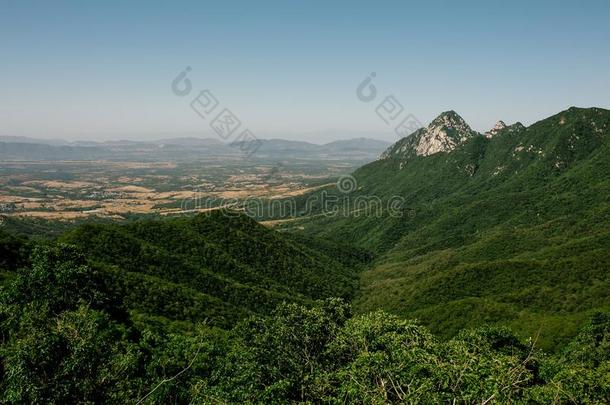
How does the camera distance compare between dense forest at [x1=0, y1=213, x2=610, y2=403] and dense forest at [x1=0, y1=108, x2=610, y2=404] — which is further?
dense forest at [x1=0, y1=108, x2=610, y2=404]

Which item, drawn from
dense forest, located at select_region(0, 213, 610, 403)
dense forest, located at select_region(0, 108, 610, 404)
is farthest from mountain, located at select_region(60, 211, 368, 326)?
dense forest, located at select_region(0, 213, 610, 403)

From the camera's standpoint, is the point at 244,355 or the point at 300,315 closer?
the point at 244,355

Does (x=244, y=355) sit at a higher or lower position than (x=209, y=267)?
higher

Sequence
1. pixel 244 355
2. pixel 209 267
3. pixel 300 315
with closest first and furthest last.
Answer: pixel 244 355 → pixel 300 315 → pixel 209 267

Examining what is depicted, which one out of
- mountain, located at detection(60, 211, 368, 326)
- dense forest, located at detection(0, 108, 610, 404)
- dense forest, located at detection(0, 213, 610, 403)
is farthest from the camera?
mountain, located at detection(60, 211, 368, 326)

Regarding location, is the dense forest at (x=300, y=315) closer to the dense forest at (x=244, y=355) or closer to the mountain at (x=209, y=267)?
the dense forest at (x=244, y=355)

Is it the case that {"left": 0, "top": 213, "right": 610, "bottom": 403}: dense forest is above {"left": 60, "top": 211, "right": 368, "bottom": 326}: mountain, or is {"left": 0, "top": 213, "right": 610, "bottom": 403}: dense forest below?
above

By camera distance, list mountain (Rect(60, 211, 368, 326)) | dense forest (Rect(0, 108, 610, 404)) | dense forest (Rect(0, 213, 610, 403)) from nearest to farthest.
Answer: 1. dense forest (Rect(0, 213, 610, 403))
2. dense forest (Rect(0, 108, 610, 404))
3. mountain (Rect(60, 211, 368, 326))

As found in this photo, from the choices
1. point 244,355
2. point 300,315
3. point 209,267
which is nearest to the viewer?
point 244,355

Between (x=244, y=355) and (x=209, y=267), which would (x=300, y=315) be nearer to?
(x=244, y=355)

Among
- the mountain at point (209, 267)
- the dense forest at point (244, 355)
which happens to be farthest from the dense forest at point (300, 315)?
the mountain at point (209, 267)

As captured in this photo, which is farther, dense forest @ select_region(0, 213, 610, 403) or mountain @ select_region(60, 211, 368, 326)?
mountain @ select_region(60, 211, 368, 326)

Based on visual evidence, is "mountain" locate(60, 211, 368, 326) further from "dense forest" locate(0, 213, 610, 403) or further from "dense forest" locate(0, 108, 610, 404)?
"dense forest" locate(0, 213, 610, 403)

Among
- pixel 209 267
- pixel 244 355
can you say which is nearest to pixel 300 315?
pixel 244 355
